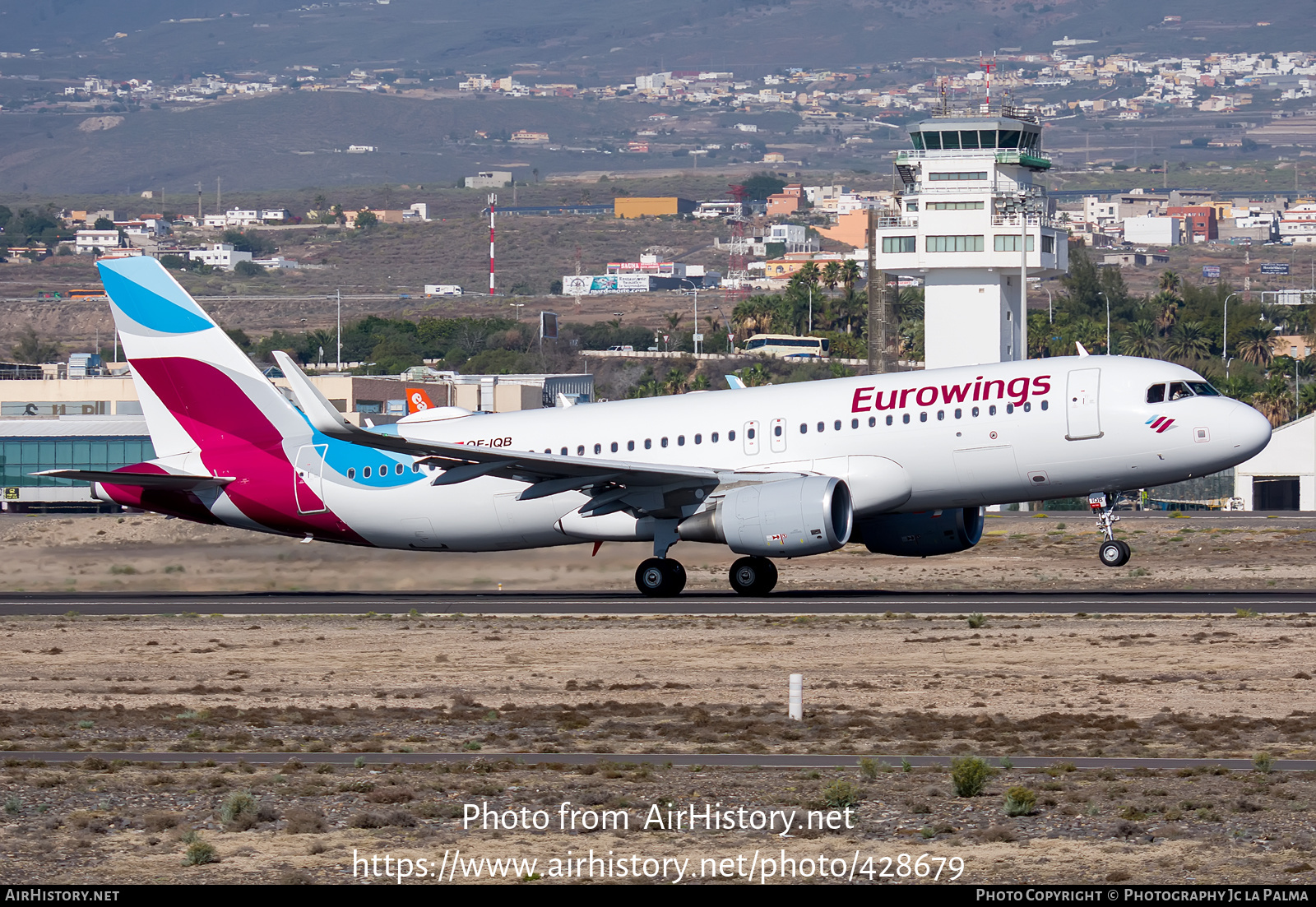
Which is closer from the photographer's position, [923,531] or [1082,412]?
[1082,412]

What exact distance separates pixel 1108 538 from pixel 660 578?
32.0 feet

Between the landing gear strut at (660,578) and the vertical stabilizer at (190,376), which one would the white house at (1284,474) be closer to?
the landing gear strut at (660,578)

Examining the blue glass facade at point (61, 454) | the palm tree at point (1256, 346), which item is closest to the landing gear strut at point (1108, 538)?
the blue glass facade at point (61, 454)

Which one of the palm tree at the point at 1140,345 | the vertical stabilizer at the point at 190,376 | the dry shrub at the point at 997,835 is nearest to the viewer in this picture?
the dry shrub at the point at 997,835

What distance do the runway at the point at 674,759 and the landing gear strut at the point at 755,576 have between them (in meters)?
19.5

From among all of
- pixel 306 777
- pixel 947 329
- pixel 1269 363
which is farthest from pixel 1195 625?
pixel 1269 363

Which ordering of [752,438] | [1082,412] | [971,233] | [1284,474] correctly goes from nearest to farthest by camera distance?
1. [1082,412]
2. [752,438]
3. [1284,474]
4. [971,233]

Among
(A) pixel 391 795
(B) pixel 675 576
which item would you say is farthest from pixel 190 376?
(A) pixel 391 795

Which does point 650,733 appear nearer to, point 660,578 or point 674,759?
point 674,759

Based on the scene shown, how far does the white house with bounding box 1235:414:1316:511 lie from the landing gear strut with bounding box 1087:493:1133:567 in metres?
59.9

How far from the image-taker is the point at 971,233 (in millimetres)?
102000

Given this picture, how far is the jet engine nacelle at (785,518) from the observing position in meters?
35.4

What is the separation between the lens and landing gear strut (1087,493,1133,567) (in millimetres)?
37312

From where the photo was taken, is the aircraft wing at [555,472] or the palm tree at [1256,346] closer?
the aircraft wing at [555,472]
